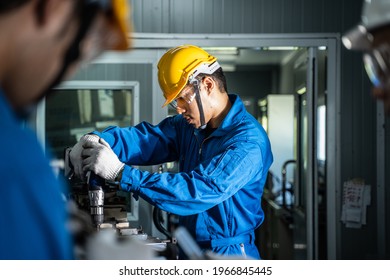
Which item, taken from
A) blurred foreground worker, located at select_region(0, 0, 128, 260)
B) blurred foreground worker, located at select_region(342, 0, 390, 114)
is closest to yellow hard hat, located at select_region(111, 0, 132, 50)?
blurred foreground worker, located at select_region(0, 0, 128, 260)

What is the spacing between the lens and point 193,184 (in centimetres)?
256

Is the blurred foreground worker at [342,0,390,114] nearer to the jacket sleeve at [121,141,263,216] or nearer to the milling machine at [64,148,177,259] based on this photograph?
the milling machine at [64,148,177,259]

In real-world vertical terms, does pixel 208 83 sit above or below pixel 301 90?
above

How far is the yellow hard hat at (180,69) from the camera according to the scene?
9.68 ft

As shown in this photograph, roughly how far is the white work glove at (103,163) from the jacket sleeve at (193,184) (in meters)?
0.06

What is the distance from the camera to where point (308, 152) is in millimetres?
4348

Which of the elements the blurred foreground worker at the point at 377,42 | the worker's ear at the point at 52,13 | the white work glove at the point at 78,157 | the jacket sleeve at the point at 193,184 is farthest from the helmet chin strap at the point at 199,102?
the worker's ear at the point at 52,13

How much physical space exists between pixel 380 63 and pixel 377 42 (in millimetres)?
56

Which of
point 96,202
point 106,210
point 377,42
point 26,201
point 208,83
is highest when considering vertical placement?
point 377,42

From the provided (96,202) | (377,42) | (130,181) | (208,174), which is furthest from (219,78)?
(377,42)

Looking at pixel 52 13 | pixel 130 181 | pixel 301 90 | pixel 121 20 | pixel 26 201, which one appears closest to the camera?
pixel 26 201

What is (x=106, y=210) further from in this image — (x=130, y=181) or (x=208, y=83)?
(x=208, y=83)

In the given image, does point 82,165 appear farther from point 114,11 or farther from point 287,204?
point 287,204

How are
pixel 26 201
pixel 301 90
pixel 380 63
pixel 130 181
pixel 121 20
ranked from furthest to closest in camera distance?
pixel 301 90, pixel 130 181, pixel 380 63, pixel 121 20, pixel 26 201
